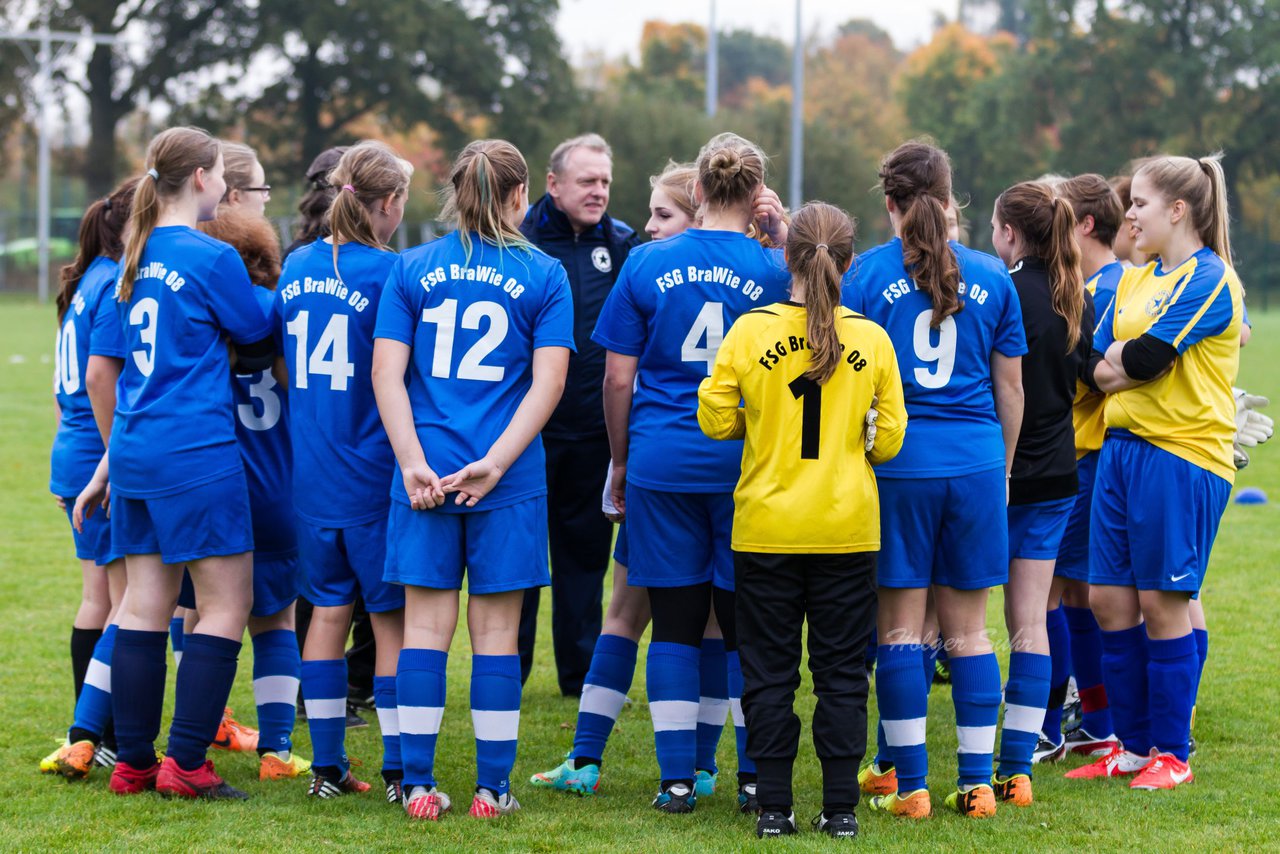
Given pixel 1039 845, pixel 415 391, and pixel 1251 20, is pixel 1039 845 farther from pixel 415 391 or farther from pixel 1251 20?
pixel 1251 20

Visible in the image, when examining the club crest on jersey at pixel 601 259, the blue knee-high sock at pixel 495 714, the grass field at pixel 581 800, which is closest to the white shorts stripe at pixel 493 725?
the blue knee-high sock at pixel 495 714

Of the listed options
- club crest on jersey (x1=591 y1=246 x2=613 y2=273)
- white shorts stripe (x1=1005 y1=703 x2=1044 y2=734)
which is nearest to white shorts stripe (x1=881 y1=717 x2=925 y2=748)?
white shorts stripe (x1=1005 y1=703 x2=1044 y2=734)

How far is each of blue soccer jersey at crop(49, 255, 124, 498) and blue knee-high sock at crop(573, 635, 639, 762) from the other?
76.6 inches

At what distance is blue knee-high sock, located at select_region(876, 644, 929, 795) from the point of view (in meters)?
4.30

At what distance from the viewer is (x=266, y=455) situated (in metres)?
4.73

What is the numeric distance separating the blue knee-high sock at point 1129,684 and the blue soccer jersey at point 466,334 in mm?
2202

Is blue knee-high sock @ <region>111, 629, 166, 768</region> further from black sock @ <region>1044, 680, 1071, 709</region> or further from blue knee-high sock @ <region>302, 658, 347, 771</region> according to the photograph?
black sock @ <region>1044, 680, 1071, 709</region>

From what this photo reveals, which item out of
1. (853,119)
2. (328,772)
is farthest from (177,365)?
(853,119)

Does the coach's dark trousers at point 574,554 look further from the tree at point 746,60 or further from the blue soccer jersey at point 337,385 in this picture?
the tree at point 746,60

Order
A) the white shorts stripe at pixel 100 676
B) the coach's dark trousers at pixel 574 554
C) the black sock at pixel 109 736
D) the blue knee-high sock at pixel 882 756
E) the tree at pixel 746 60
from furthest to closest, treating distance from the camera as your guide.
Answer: the tree at pixel 746 60 → the coach's dark trousers at pixel 574 554 → the black sock at pixel 109 736 → the white shorts stripe at pixel 100 676 → the blue knee-high sock at pixel 882 756

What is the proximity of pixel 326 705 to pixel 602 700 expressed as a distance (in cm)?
93

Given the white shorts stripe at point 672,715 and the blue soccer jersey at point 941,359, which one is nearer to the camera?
the blue soccer jersey at point 941,359

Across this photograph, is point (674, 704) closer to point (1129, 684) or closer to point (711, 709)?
point (711, 709)

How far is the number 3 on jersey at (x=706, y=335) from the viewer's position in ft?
14.2
